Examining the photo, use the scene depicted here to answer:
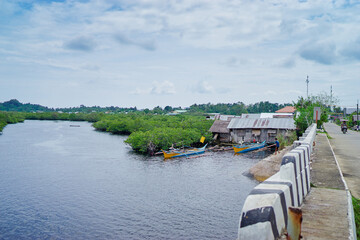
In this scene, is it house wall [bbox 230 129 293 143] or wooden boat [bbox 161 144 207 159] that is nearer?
wooden boat [bbox 161 144 207 159]

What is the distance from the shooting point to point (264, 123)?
3462 cm

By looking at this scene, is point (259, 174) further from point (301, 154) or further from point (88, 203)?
point (301, 154)

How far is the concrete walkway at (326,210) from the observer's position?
12.8 ft

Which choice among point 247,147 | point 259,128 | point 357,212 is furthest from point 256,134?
point 357,212

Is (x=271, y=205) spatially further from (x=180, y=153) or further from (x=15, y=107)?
(x=15, y=107)

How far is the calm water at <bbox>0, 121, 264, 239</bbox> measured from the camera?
39.6 feet

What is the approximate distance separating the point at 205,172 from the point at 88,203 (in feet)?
29.1

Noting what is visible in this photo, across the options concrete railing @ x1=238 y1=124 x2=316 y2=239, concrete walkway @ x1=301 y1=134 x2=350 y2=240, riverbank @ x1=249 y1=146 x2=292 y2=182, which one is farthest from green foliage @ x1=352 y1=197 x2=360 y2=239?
riverbank @ x1=249 y1=146 x2=292 y2=182

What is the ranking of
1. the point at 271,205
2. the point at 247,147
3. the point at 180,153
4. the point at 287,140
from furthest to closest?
the point at 287,140, the point at 247,147, the point at 180,153, the point at 271,205

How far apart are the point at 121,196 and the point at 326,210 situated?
13.0 m

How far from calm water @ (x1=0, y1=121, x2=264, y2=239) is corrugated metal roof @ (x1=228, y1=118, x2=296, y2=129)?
8282 mm

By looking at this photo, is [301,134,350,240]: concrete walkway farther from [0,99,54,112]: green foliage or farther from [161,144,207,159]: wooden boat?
[0,99,54,112]: green foliage

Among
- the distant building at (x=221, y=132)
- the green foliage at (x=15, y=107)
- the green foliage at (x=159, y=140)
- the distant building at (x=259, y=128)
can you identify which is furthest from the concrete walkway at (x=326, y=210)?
the green foliage at (x=15, y=107)

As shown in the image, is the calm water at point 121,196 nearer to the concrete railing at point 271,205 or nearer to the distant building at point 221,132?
the concrete railing at point 271,205
